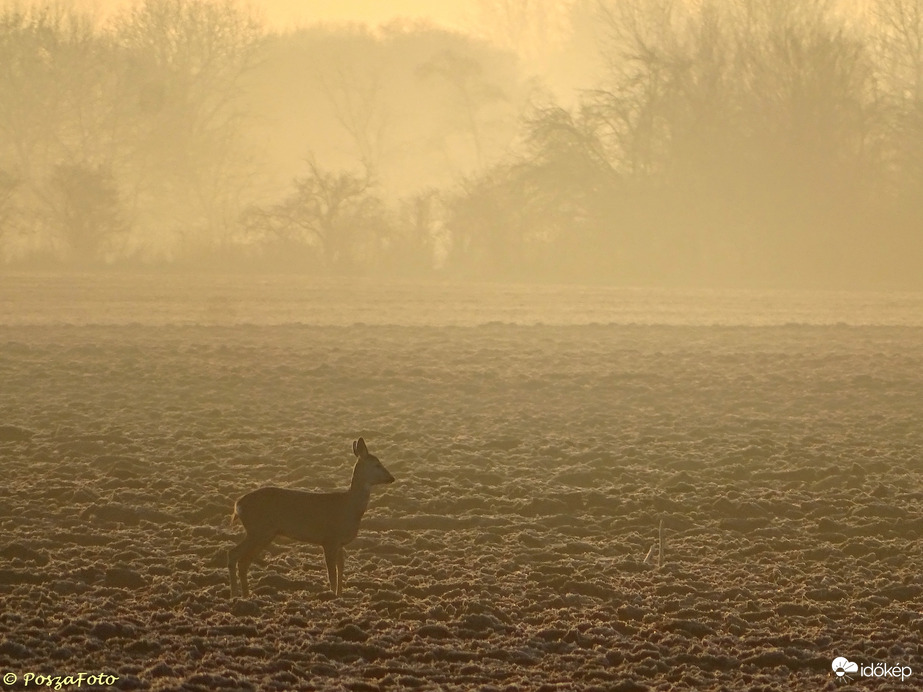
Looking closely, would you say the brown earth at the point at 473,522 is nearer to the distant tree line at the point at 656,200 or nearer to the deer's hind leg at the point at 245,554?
the deer's hind leg at the point at 245,554

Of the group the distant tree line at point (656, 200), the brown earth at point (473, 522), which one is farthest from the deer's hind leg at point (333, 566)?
the distant tree line at point (656, 200)

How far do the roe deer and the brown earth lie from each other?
275 millimetres

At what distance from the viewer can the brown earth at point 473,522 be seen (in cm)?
806

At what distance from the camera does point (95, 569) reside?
31.6 ft

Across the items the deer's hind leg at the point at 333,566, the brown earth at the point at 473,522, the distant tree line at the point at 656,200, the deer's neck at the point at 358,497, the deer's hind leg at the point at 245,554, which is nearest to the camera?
the brown earth at the point at 473,522

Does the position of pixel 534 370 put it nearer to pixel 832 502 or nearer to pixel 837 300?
pixel 832 502

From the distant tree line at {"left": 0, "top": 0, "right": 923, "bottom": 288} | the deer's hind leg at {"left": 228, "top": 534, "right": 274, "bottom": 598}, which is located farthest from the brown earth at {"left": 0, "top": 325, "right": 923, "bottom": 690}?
the distant tree line at {"left": 0, "top": 0, "right": 923, "bottom": 288}

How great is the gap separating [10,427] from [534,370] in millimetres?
8511

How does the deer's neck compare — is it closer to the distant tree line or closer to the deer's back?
the deer's back

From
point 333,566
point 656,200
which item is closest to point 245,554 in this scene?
point 333,566

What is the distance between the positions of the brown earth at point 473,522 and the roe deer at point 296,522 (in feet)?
0.90

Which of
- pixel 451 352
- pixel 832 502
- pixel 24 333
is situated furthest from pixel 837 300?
pixel 832 502

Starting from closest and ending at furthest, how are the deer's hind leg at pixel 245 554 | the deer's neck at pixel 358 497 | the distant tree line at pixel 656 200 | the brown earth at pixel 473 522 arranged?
the brown earth at pixel 473 522 → the deer's hind leg at pixel 245 554 → the deer's neck at pixel 358 497 → the distant tree line at pixel 656 200

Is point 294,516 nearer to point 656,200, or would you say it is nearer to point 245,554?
point 245,554
